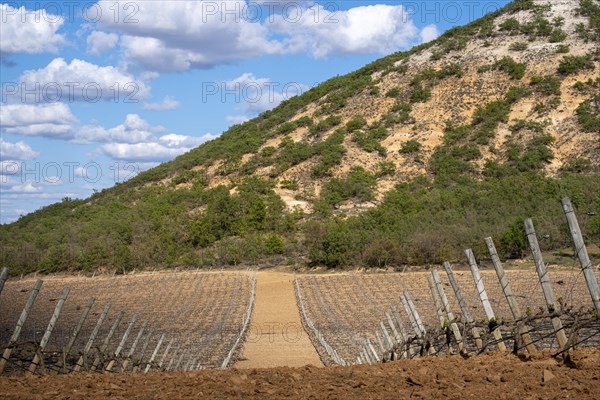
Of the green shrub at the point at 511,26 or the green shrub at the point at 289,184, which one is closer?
the green shrub at the point at 289,184

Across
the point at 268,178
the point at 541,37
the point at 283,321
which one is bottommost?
the point at 283,321

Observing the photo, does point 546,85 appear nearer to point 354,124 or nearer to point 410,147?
point 410,147

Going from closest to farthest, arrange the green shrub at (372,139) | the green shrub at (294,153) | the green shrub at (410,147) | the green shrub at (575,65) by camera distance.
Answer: the green shrub at (410,147) < the green shrub at (372,139) < the green shrub at (575,65) < the green shrub at (294,153)

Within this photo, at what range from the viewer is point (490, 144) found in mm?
62969

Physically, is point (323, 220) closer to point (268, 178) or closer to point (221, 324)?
point (268, 178)

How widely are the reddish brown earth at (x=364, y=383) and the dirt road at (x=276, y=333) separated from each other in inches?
206

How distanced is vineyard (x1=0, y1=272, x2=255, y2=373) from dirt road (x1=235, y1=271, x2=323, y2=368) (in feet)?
1.68

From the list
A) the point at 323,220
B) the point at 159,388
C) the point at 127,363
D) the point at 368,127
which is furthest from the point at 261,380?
the point at 368,127

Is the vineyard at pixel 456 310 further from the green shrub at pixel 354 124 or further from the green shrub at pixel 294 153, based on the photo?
the green shrub at pixel 354 124

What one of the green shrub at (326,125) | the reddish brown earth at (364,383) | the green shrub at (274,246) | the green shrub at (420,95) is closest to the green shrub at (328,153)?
the green shrub at (326,125)

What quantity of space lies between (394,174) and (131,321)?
44.4 m

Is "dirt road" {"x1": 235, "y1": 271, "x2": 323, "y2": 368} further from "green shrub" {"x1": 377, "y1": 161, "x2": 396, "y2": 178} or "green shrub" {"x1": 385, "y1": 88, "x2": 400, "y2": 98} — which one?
"green shrub" {"x1": 385, "y1": 88, "x2": 400, "y2": 98}

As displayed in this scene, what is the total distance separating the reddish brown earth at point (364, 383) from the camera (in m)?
7.36

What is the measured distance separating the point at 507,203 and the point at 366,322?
26.5 metres
